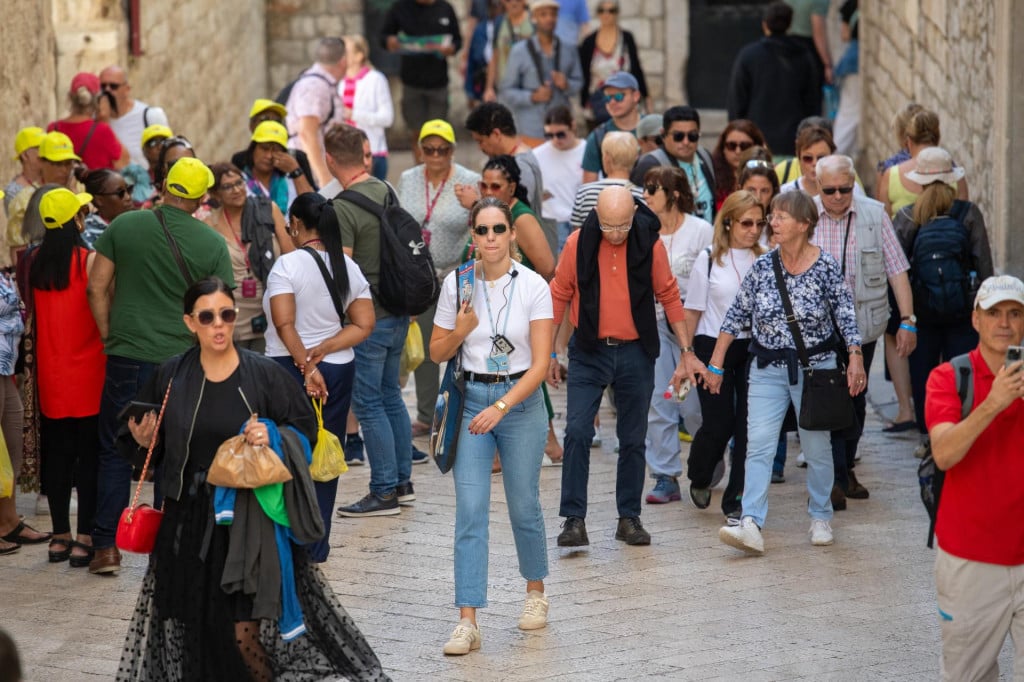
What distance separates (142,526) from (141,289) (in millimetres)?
2056

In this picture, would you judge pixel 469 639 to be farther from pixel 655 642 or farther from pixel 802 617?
pixel 802 617

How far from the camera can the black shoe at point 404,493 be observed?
29.7ft

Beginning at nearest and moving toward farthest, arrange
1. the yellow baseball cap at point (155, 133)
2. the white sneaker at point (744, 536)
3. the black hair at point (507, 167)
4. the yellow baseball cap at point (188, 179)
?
1. the yellow baseball cap at point (188, 179)
2. the white sneaker at point (744, 536)
3. the black hair at point (507, 167)
4. the yellow baseball cap at point (155, 133)

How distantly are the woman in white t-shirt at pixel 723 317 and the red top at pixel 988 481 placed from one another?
3051 millimetres

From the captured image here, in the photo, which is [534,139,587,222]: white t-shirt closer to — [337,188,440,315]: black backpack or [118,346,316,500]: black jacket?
[337,188,440,315]: black backpack

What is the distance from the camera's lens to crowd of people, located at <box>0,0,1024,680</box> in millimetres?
5949

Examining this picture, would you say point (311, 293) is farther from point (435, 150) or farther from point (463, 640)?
point (435, 150)

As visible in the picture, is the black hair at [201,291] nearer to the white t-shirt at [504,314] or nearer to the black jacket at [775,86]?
the white t-shirt at [504,314]

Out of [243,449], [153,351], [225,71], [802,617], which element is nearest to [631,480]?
[802,617]

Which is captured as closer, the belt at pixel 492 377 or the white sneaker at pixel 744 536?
the belt at pixel 492 377

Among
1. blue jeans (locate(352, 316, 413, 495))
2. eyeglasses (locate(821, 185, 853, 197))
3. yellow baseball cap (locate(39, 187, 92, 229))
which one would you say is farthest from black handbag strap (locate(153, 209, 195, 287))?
eyeglasses (locate(821, 185, 853, 197))

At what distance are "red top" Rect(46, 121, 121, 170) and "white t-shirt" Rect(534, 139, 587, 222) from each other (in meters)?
2.98

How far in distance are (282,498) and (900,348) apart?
416 centimetres

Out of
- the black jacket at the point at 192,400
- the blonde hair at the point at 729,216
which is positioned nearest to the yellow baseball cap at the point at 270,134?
the blonde hair at the point at 729,216
